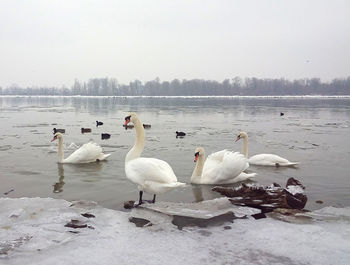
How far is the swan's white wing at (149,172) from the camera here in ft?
20.7

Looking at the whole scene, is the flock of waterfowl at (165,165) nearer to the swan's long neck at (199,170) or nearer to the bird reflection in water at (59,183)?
the swan's long neck at (199,170)

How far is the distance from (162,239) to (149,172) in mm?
1586

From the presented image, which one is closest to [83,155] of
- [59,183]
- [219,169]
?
[59,183]

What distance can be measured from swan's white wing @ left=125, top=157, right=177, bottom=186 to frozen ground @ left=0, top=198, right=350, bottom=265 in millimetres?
477

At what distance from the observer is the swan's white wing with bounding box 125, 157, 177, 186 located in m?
6.31

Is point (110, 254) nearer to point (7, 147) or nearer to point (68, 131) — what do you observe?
point (7, 147)

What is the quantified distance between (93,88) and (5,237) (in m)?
201

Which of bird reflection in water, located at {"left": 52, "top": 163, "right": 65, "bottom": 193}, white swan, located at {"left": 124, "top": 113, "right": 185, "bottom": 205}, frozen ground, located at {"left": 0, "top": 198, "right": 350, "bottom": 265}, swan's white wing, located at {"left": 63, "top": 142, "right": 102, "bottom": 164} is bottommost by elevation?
bird reflection in water, located at {"left": 52, "top": 163, "right": 65, "bottom": 193}

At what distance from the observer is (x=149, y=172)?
634 centimetres

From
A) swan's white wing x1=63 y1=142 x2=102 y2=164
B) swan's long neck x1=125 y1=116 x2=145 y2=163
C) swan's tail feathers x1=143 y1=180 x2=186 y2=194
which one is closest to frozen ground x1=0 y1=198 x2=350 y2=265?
swan's tail feathers x1=143 y1=180 x2=186 y2=194

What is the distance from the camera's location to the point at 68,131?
785 inches

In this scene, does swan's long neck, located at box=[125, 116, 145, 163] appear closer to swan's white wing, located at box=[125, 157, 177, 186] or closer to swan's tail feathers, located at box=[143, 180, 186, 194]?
swan's white wing, located at box=[125, 157, 177, 186]

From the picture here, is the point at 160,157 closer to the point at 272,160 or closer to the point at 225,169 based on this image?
the point at 272,160

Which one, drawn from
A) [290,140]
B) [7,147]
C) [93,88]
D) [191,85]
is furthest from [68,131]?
[93,88]
